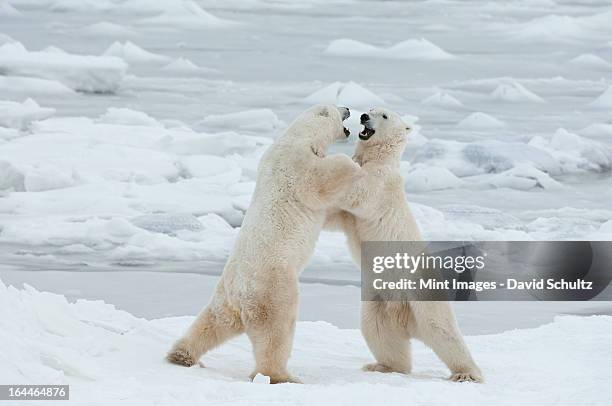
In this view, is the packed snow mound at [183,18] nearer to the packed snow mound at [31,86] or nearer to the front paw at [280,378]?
the packed snow mound at [31,86]

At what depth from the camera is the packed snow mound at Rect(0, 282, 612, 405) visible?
10.8 feet

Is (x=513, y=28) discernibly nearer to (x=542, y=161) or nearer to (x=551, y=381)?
(x=542, y=161)

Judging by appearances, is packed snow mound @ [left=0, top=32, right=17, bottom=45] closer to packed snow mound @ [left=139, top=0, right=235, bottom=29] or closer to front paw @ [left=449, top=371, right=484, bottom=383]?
packed snow mound @ [left=139, top=0, right=235, bottom=29]

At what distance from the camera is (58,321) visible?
4082 millimetres

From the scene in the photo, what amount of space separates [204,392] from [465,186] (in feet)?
25.9

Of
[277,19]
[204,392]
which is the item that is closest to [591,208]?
[204,392]

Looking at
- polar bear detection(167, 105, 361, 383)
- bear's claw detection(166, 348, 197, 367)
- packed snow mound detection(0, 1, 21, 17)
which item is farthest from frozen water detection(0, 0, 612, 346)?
polar bear detection(167, 105, 361, 383)

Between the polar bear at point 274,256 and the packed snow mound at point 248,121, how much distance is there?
8204 mm

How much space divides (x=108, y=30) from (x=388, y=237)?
543 inches

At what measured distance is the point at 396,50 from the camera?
15930 millimetres

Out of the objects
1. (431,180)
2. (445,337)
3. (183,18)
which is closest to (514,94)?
(431,180)

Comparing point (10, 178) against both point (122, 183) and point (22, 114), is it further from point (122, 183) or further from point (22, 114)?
point (22, 114)

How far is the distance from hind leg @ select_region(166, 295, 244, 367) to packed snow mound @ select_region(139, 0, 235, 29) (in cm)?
1372

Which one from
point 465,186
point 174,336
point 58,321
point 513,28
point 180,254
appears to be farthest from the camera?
point 513,28
